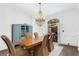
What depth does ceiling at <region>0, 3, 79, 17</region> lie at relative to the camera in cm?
167

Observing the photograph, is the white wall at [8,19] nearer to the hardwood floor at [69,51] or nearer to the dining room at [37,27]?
the dining room at [37,27]

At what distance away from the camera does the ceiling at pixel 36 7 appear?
1.67 meters

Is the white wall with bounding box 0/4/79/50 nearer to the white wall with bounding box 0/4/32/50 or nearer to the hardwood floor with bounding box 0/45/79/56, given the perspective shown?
the white wall with bounding box 0/4/32/50

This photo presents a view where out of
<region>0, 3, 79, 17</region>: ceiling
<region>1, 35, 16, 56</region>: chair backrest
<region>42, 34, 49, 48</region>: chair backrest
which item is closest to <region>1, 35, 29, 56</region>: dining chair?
A: <region>1, 35, 16, 56</region>: chair backrest

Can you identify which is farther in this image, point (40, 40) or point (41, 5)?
point (40, 40)

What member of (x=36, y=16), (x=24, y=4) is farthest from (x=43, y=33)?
(x=24, y=4)

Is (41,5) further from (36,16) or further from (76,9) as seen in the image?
(76,9)

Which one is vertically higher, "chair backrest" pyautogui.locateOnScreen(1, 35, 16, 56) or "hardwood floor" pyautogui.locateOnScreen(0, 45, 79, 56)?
"chair backrest" pyautogui.locateOnScreen(1, 35, 16, 56)

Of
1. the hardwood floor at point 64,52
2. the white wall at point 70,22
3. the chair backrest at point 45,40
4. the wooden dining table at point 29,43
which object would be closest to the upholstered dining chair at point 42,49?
the chair backrest at point 45,40

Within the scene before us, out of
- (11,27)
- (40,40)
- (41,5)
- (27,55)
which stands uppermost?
(41,5)

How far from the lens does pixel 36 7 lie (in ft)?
5.67

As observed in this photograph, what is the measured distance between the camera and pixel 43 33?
177cm

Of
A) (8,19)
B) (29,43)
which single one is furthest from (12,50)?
(8,19)

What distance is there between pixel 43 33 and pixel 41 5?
47 centimetres
